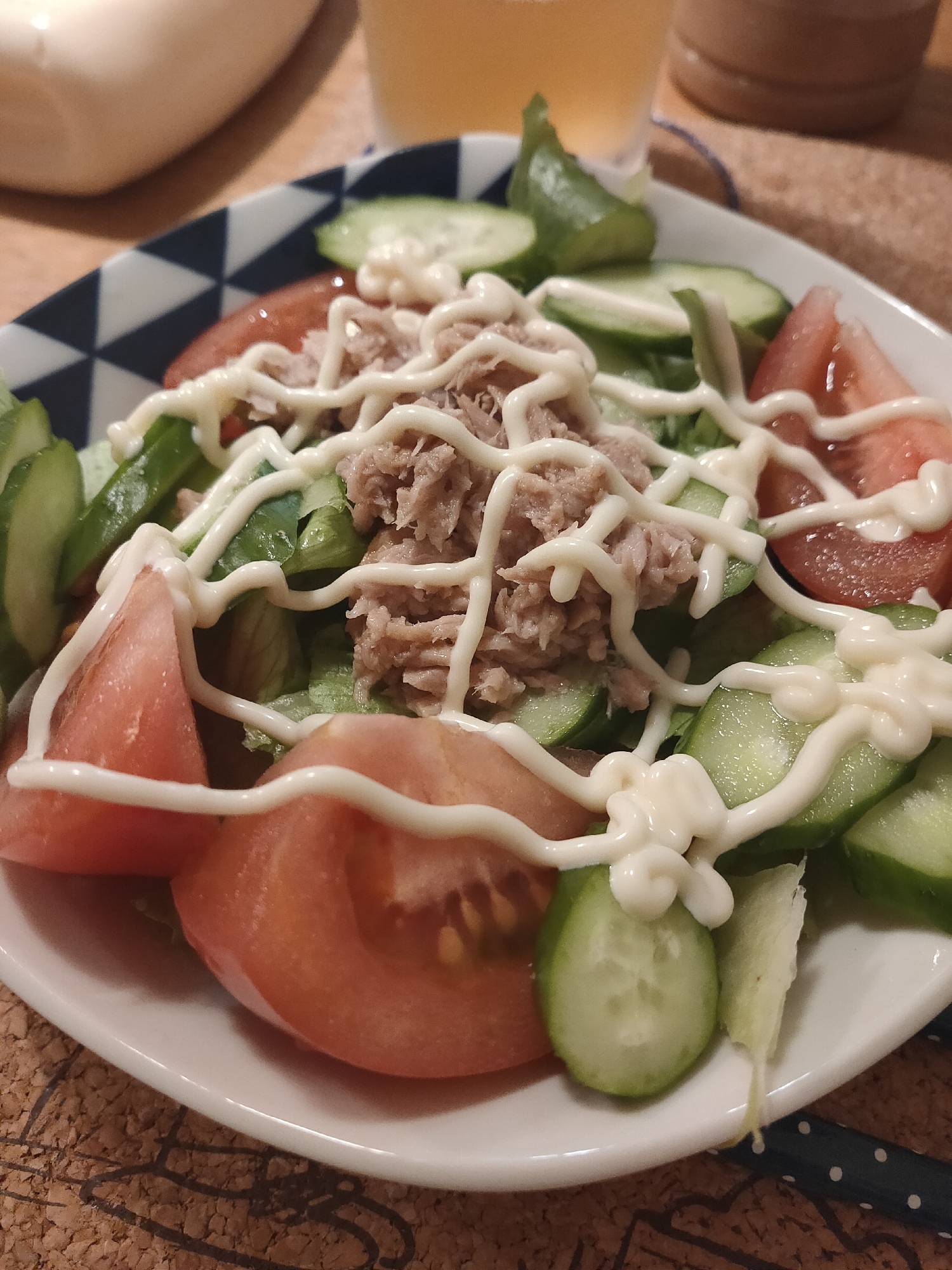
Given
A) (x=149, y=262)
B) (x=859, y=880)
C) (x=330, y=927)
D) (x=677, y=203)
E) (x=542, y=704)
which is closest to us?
(x=330, y=927)

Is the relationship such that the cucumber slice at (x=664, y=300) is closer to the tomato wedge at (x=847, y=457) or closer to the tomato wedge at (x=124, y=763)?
the tomato wedge at (x=847, y=457)

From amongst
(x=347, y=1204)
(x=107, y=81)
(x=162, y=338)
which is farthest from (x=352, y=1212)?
(x=107, y=81)

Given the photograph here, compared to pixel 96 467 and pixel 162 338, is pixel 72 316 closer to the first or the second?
pixel 162 338

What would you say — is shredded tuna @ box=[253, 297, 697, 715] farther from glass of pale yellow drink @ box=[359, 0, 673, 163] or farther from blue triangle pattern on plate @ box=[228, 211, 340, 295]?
glass of pale yellow drink @ box=[359, 0, 673, 163]

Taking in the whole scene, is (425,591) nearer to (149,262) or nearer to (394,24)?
(149,262)

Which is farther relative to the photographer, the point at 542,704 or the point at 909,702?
the point at 542,704

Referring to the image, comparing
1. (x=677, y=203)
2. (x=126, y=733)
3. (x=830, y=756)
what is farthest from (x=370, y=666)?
(x=677, y=203)
